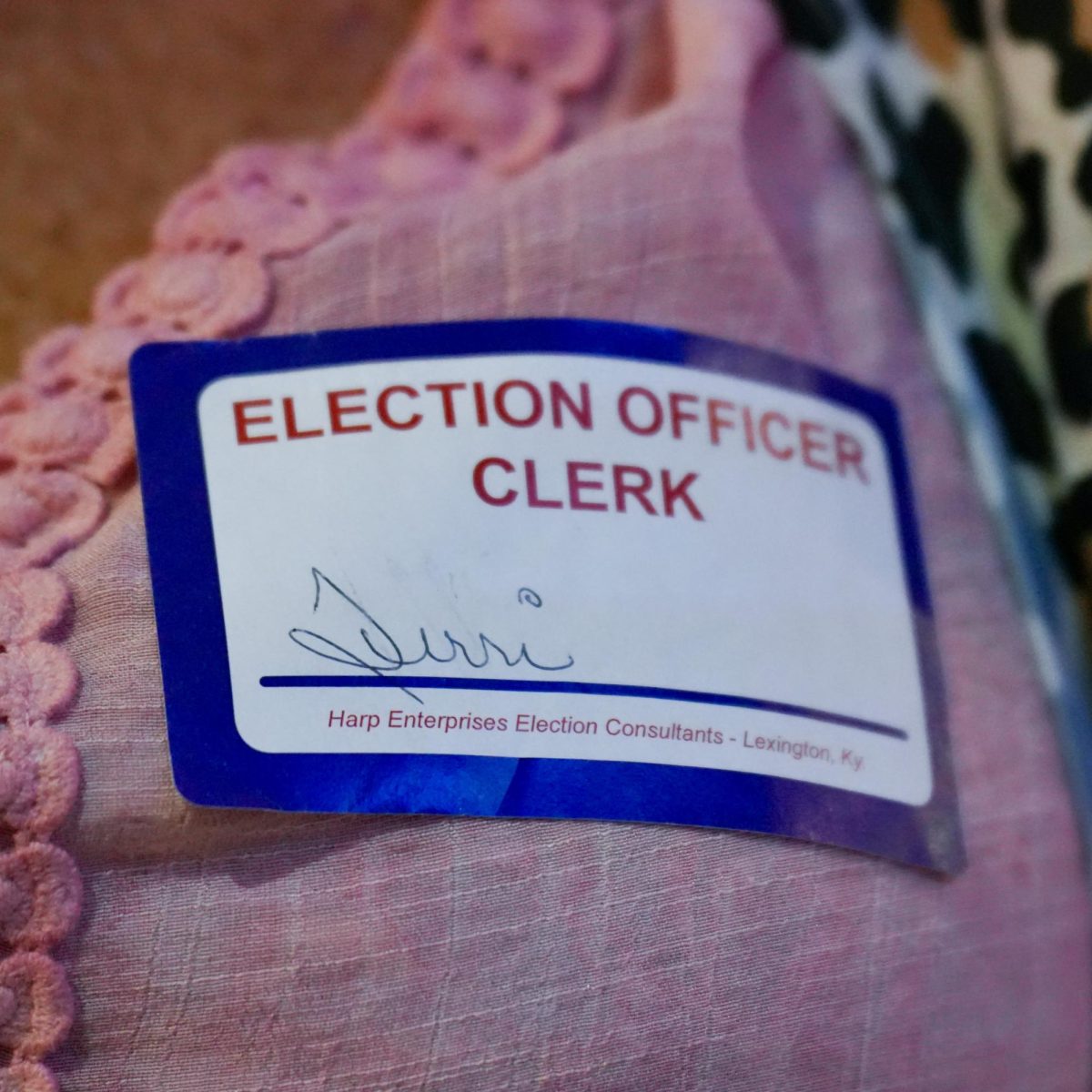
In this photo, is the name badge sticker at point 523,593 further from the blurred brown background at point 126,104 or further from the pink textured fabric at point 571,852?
the blurred brown background at point 126,104

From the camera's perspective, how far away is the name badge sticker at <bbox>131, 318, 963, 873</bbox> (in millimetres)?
418

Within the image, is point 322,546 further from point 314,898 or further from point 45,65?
point 45,65

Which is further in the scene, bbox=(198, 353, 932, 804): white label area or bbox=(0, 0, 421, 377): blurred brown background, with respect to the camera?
bbox=(0, 0, 421, 377): blurred brown background

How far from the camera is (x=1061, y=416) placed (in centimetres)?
58

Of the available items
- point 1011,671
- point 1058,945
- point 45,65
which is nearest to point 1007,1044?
point 1058,945

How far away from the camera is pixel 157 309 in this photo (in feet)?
1.62
